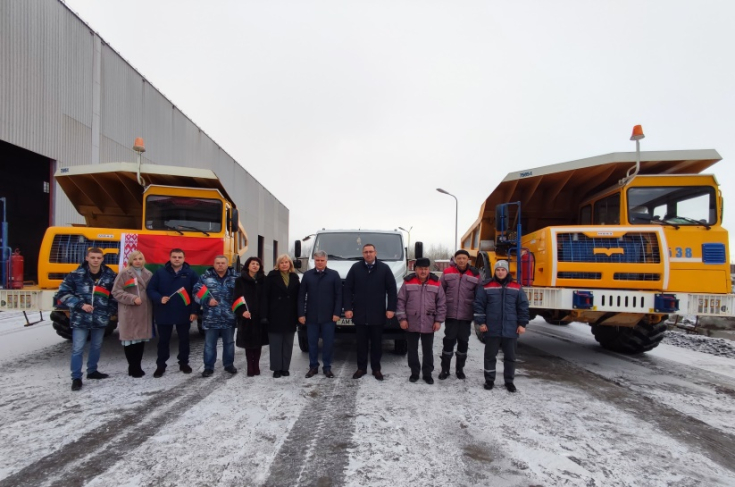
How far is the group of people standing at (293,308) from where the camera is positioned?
489cm

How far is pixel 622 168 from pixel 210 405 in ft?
23.0

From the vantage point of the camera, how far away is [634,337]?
679cm

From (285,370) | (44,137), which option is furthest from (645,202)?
(44,137)

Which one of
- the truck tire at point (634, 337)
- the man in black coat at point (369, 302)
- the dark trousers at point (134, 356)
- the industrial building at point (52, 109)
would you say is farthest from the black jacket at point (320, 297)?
the industrial building at point (52, 109)

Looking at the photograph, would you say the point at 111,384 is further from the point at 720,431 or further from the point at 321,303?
the point at 720,431

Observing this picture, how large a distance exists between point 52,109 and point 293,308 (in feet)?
42.3

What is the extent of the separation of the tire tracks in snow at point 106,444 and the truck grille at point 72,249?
118 inches

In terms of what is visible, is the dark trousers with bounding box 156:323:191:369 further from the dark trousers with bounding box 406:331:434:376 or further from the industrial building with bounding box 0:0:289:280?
the industrial building with bounding box 0:0:289:280

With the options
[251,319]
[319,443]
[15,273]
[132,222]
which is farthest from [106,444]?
[132,222]

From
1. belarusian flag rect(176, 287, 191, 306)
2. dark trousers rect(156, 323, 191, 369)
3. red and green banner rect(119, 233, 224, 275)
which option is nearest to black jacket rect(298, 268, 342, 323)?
belarusian flag rect(176, 287, 191, 306)

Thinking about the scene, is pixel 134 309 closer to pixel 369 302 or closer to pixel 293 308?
pixel 293 308

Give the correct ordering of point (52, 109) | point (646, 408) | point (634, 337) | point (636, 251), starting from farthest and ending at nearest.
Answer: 1. point (52, 109)
2. point (634, 337)
3. point (636, 251)
4. point (646, 408)

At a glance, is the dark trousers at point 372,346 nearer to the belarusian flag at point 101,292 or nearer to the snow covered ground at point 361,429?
the snow covered ground at point 361,429

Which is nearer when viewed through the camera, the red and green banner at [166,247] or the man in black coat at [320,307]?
the man in black coat at [320,307]
